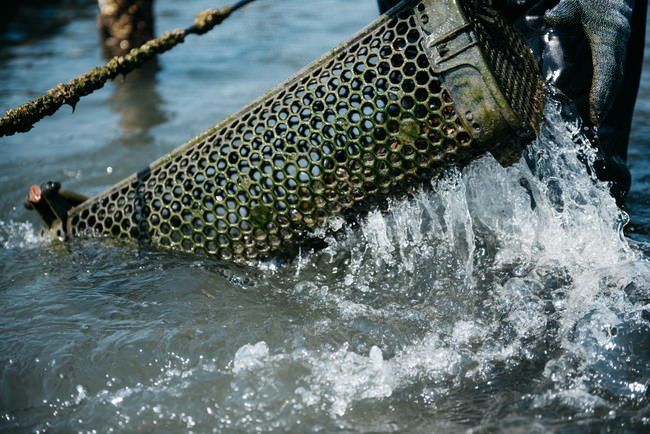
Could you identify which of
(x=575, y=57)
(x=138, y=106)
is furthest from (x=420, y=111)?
(x=138, y=106)

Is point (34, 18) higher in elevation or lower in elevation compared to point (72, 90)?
higher

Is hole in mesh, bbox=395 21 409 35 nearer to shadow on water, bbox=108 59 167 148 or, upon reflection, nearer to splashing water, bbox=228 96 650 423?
splashing water, bbox=228 96 650 423

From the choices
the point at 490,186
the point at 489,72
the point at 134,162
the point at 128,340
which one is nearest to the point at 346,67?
the point at 489,72

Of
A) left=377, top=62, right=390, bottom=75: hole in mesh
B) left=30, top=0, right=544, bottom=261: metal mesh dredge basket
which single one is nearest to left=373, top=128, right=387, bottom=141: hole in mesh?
left=30, top=0, right=544, bottom=261: metal mesh dredge basket

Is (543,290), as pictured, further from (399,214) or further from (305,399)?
(305,399)

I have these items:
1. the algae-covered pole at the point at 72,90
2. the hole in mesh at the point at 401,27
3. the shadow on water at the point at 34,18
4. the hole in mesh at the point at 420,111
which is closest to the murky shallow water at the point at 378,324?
the hole in mesh at the point at 420,111

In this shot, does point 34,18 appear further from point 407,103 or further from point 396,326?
point 396,326

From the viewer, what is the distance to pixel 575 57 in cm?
262

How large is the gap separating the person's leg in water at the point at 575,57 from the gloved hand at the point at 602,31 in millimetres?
87

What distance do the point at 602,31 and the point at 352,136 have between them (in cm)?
110

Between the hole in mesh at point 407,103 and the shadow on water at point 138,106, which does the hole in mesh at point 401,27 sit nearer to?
the hole in mesh at point 407,103

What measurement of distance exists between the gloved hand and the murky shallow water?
0.84 feet

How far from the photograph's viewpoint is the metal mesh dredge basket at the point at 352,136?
228 cm

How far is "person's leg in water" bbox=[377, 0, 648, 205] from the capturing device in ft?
8.60
